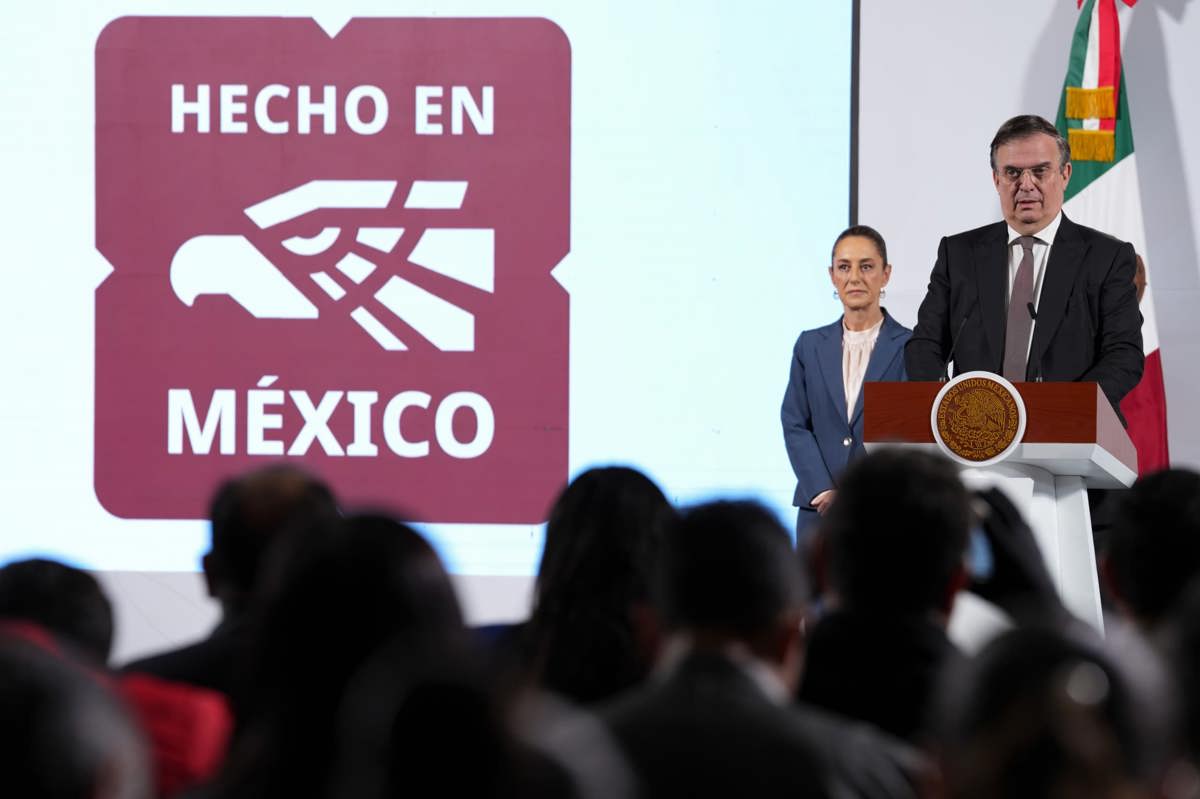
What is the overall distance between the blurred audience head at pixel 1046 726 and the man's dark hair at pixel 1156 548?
105 cm

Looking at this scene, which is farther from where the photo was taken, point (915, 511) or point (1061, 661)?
point (915, 511)

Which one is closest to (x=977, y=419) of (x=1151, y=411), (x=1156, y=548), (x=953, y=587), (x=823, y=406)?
(x=1156, y=548)

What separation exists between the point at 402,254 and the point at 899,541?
4.72m

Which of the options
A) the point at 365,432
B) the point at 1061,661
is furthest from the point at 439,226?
the point at 1061,661

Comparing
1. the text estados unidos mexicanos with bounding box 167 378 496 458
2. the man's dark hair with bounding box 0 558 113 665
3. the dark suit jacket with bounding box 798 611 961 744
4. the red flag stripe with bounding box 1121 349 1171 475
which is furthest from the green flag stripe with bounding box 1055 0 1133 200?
the man's dark hair with bounding box 0 558 113 665

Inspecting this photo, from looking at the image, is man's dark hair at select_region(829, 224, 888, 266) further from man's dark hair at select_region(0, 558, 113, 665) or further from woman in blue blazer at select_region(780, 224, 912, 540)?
man's dark hair at select_region(0, 558, 113, 665)

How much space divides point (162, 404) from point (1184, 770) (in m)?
5.77

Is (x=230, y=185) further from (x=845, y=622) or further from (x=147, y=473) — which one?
(x=845, y=622)

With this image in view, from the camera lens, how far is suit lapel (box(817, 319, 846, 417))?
5414 mm

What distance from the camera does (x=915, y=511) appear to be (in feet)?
5.59

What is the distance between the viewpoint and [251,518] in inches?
82.0

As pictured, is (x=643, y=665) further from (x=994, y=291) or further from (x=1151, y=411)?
(x=1151, y=411)

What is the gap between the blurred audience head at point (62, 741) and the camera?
2.63 ft

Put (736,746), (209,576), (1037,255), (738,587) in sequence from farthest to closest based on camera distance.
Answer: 1. (1037,255)
2. (209,576)
3. (738,587)
4. (736,746)
